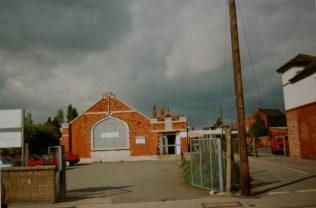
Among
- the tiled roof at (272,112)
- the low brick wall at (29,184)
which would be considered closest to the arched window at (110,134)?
the low brick wall at (29,184)

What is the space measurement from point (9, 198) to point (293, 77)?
24698mm

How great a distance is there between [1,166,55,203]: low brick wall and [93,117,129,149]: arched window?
82.9 feet

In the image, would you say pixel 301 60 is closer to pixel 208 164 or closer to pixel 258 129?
pixel 208 164

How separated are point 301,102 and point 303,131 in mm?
2363

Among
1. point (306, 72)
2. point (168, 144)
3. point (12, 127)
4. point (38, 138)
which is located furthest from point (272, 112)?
point (12, 127)

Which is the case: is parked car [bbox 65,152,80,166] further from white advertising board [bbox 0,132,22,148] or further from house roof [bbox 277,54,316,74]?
house roof [bbox 277,54,316,74]

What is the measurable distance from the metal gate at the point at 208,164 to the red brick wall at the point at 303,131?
14.8 metres

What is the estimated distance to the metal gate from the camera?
45.2 feet

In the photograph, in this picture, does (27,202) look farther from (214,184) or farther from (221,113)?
(221,113)

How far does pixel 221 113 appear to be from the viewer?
163ft

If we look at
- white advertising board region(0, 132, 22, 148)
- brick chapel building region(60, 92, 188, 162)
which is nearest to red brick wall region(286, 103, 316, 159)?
brick chapel building region(60, 92, 188, 162)

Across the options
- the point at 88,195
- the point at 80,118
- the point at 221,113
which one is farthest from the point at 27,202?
the point at 221,113

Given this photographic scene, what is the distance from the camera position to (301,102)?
29547 mm

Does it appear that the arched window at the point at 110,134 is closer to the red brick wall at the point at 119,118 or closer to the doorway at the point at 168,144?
the red brick wall at the point at 119,118
